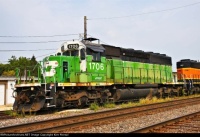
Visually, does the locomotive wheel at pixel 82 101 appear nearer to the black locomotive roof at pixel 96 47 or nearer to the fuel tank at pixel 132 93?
the black locomotive roof at pixel 96 47

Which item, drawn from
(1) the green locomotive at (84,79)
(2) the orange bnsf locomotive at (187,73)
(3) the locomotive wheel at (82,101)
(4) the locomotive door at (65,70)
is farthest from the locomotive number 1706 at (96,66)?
(2) the orange bnsf locomotive at (187,73)

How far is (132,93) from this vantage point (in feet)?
59.5

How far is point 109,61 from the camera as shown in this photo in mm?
16781

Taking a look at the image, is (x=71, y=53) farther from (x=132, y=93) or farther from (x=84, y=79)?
(x=132, y=93)

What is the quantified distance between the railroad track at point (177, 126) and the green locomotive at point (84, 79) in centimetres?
604

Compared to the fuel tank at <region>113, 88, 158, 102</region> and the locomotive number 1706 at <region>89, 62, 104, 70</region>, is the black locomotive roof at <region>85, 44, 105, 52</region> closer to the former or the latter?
the locomotive number 1706 at <region>89, 62, 104, 70</region>

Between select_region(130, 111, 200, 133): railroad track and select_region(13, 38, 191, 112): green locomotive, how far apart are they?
238 inches

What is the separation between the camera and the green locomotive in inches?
504

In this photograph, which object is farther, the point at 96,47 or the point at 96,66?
the point at 96,47

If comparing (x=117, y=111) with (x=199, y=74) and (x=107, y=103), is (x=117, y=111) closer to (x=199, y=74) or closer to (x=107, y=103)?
(x=107, y=103)

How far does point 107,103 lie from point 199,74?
16.5 metres

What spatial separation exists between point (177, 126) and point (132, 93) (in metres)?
10.0

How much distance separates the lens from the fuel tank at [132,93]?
16906 millimetres

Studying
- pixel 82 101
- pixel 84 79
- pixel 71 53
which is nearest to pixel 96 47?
pixel 71 53
